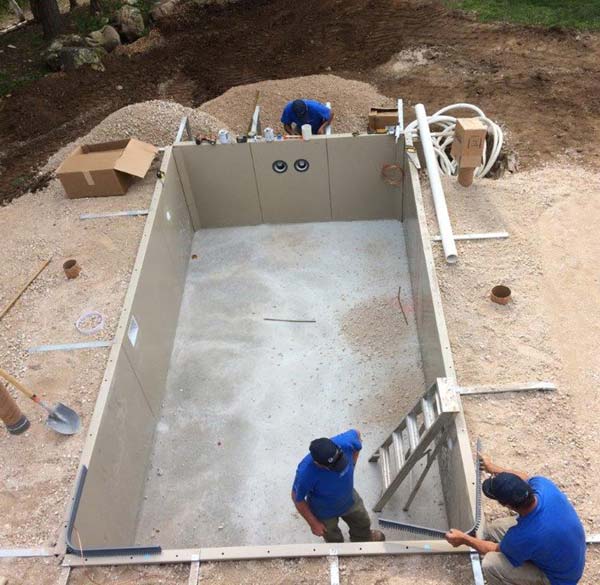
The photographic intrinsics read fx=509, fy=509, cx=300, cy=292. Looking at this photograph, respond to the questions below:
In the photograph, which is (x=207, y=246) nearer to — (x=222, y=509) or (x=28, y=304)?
(x=28, y=304)

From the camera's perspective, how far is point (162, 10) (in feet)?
59.1

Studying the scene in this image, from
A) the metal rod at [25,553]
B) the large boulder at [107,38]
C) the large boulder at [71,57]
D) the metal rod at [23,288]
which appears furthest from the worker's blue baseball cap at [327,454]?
the large boulder at [107,38]

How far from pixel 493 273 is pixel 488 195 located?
175cm

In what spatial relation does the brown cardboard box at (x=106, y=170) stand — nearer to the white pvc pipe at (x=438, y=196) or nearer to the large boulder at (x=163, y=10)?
the white pvc pipe at (x=438, y=196)

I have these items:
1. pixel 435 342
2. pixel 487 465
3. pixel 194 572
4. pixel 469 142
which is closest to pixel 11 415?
pixel 194 572

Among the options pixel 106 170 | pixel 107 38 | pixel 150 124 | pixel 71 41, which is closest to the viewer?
pixel 106 170

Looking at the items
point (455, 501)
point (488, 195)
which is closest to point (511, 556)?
point (455, 501)

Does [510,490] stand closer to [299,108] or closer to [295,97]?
[299,108]

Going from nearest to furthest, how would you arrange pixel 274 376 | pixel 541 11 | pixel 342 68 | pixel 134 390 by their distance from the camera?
pixel 134 390
pixel 274 376
pixel 342 68
pixel 541 11

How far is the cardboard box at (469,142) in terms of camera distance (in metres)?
6.97

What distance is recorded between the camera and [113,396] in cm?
538

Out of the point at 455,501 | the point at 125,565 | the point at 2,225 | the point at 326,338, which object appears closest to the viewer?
the point at 125,565

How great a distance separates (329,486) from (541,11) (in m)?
16.7

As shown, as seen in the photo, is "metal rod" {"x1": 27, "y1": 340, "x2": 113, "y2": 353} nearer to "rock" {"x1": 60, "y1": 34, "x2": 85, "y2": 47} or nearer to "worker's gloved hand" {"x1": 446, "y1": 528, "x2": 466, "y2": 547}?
"worker's gloved hand" {"x1": 446, "y1": 528, "x2": 466, "y2": 547}
